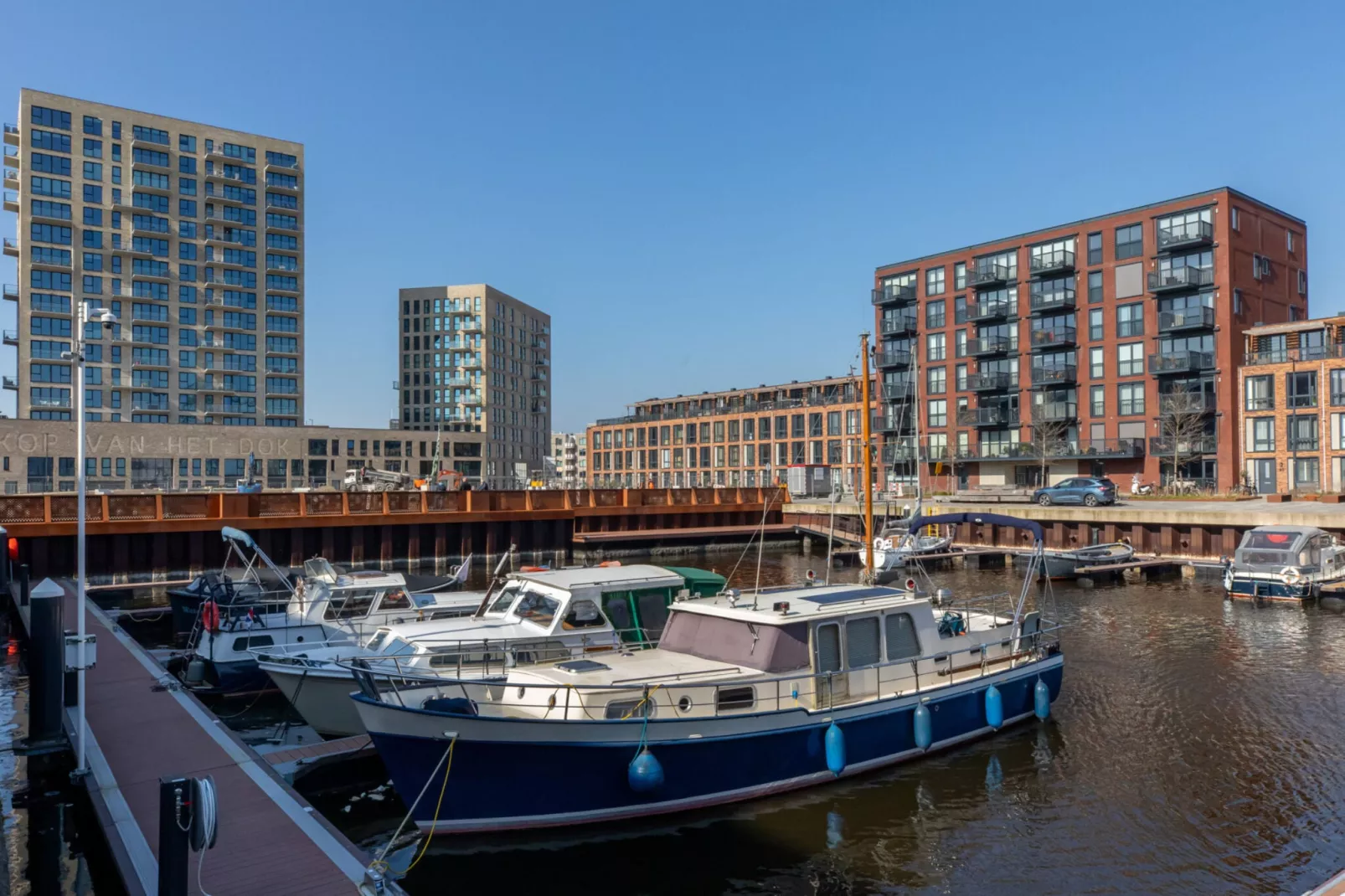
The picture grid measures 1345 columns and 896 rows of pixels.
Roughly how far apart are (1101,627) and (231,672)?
82.1 ft

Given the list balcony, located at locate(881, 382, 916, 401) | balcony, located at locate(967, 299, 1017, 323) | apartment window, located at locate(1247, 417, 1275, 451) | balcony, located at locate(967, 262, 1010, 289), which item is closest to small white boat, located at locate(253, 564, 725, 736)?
apartment window, located at locate(1247, 417, 1275, 451)

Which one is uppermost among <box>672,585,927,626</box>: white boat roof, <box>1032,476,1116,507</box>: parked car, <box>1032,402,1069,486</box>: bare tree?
<box>1032,402,1069,486</box>: bare tree

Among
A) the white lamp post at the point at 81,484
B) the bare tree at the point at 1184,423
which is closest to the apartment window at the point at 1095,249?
the bare tree at the point at 1184,423

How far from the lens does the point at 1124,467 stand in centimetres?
6769

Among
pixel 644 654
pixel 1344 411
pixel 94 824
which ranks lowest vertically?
pixel 94 824

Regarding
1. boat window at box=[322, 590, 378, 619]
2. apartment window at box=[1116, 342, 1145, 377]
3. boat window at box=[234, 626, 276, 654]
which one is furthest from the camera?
apartment window at box=[1116, 342, 1145, 377]

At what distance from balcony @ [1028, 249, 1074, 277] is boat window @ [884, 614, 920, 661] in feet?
207

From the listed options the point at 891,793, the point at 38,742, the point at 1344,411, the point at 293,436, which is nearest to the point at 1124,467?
the point at 1344,411

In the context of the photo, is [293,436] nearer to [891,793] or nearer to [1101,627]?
[1101,627]

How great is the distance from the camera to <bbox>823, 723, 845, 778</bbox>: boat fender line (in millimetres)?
14039

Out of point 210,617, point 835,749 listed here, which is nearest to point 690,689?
point 835,749

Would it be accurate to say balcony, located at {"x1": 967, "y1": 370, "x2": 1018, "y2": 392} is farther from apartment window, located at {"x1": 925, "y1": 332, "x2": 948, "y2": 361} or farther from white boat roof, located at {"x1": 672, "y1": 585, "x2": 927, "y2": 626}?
white boat roof, located at {"x1": 672, "y1": 585, "x2": 927, "y2": 626}

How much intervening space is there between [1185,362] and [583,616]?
196 feet

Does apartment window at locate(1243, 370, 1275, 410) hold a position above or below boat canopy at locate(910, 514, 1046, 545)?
above
